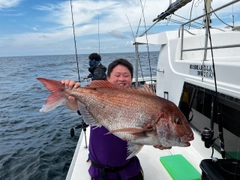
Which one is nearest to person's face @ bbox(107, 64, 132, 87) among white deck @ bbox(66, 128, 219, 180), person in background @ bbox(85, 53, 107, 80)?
white deck @ bbox(66, 128, 219, 180)

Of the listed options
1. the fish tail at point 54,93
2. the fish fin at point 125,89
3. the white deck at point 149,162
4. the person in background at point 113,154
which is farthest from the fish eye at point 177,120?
the white deck at point 149,162

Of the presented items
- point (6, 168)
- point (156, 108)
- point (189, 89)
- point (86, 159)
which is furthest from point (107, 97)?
point (6, 168)

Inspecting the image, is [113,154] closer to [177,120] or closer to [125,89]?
[125,89]

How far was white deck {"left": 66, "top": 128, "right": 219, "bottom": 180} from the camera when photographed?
10.2 feet

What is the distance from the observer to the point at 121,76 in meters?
2.29

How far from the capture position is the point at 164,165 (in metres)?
3.33

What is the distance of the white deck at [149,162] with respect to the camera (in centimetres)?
312

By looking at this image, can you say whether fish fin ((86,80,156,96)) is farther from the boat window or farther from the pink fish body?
the boat window

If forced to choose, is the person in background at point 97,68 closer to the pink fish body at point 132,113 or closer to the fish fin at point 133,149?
the pink fish body at point 132,113

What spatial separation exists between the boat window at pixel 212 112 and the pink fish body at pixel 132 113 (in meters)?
1.63

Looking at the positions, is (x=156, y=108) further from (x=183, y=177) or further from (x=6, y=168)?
(x=6, y=168)

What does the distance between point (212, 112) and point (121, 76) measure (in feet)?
6.48

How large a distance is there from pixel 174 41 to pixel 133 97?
13.2ft

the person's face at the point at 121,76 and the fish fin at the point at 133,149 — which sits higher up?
the person's face at the point at 121,76
